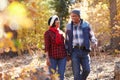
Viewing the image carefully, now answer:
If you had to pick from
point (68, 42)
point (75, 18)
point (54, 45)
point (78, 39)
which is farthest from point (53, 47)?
point (75, 18)

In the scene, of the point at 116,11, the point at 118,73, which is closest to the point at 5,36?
the point at 118,73

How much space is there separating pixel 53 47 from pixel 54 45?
0.17ft

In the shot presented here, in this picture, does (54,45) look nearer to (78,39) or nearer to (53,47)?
(53,47)

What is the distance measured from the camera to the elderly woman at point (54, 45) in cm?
741

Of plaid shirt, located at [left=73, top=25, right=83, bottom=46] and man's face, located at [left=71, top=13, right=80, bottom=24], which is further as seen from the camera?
plaid shirt, located at [left=73, top=25, right=83, bottom=46]

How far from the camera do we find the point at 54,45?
7457mm

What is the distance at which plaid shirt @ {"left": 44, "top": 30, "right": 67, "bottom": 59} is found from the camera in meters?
7.44

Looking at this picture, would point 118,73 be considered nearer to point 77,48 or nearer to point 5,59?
point 77,48

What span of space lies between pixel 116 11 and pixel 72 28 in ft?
40.2

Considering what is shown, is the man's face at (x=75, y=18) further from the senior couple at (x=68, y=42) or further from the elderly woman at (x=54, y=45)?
the elderly woman at (x=54, y=45)

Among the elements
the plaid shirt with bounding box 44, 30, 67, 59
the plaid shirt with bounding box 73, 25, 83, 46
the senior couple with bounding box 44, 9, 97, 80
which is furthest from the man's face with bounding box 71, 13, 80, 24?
the plaid shirt with bounding box 44, 30, 67, 59

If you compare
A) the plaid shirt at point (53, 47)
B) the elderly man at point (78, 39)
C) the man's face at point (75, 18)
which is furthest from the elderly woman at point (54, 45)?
the man's face at point (75, 18)

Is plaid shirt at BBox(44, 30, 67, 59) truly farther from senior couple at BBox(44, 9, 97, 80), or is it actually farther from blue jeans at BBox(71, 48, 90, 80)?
blue jeans at BBox(71, 48, 90, 80)

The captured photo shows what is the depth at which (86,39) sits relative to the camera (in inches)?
297
